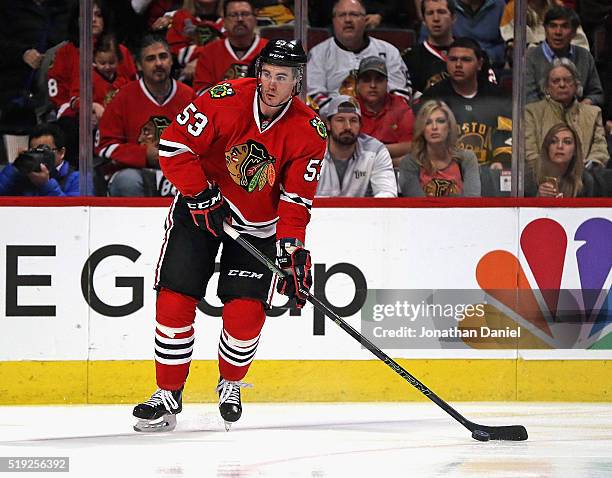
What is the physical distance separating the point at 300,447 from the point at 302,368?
1076 mm

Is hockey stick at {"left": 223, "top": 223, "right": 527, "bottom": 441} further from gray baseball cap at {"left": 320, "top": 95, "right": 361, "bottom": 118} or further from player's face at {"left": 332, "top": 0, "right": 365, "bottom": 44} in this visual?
player's face at {"left": 332, "top": 0, "right": 365, "bottom": 44}

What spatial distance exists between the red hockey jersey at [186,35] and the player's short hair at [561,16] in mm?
1378

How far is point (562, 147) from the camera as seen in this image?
16.3 ft

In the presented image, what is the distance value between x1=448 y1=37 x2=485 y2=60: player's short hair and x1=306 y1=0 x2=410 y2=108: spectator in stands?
0.23m

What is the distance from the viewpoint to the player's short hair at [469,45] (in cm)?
494

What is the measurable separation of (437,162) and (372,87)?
1.32 ft

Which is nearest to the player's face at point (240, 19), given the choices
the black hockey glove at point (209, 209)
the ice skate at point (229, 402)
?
the black hockey glove at point (209, 209)

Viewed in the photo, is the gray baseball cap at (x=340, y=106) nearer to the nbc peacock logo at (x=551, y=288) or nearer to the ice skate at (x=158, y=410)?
the nbc peacock logo at (x=551, y=288)

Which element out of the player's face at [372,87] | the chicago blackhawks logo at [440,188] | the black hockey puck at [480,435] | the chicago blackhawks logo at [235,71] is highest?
the chicago blackhawks logo at [235,71]

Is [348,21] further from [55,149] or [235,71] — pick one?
[55,149]

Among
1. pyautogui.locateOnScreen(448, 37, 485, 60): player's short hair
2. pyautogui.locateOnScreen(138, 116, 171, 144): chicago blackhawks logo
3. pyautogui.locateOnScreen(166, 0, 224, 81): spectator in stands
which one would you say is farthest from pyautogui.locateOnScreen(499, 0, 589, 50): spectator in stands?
pyautogui.locateOnScreen(138, 116, 171, 144): chicago blackhawks logo

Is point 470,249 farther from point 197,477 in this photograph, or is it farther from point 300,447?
point 197,477

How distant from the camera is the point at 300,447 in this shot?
3717 millimetres

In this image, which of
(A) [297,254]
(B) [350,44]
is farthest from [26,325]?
(B) [350,44]
